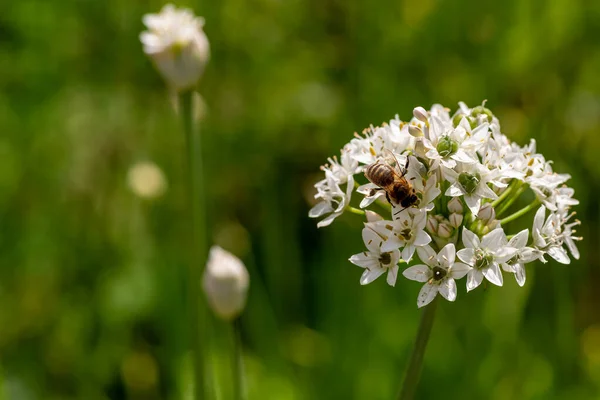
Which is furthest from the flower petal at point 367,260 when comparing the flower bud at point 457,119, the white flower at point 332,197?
the flower bud at point 457,119

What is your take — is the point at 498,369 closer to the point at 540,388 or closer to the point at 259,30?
the point at 540,388

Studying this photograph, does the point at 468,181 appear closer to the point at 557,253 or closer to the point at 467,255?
the point at 467,255

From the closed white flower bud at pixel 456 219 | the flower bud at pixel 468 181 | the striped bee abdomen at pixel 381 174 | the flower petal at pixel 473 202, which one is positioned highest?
the striped bee abdomen at pixel 381 174

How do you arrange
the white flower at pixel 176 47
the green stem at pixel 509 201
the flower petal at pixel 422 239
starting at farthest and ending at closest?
1. the white flower at pixel 176 47
2. the green stem at pixel 509 201
3. the flower petal at pixel 422 239

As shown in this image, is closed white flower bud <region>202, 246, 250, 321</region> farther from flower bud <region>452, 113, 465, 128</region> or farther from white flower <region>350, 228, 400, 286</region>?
flower bud <region>452, 113, 465, 128</region>

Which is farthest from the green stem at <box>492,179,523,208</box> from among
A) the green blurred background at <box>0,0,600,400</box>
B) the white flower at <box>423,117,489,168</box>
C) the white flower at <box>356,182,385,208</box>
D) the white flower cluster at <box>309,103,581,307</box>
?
the green blurred background at <box>0,0,600,400</box>

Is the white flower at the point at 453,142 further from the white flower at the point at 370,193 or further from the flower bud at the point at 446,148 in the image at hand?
the white flower at the point at 370,193
